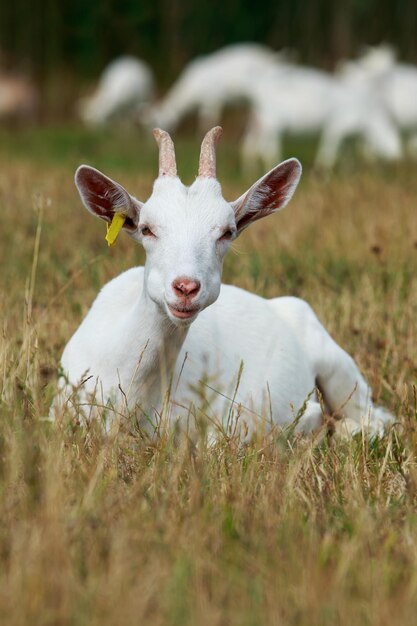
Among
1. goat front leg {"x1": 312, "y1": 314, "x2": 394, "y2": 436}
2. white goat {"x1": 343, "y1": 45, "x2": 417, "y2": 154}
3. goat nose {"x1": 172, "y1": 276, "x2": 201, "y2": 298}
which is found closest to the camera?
goat nose {"x1": 172, "y1": 276, "x2": 201, "y2": 298}

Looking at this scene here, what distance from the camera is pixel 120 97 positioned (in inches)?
780

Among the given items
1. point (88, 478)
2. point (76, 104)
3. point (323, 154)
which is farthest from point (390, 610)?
point (76, 104)

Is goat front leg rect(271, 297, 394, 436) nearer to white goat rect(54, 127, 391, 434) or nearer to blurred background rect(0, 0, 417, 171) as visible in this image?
white goat rect(54, 127, 391, 434)

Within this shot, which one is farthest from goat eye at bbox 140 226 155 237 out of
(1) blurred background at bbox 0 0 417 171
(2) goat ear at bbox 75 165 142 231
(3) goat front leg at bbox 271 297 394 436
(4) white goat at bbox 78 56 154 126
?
(4) white goat at bbox 78 56 154 126

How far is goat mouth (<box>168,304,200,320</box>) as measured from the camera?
3.22 m

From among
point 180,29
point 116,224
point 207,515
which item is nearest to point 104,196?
point 116,224

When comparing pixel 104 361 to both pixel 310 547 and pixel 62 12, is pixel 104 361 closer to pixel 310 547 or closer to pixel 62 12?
pixel 310 547

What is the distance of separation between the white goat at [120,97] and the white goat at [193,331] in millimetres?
15807

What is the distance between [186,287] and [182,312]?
0.28 ft

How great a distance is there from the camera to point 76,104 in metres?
21.6

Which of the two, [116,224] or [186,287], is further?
[116,224]

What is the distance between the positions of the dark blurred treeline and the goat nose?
776 inches

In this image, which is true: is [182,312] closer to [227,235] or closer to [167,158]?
[227,235]

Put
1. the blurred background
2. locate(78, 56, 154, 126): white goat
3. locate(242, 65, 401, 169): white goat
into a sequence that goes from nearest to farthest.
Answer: locate(242, 65, 401, 169): white goat
locate(78, 56, 154, 126): white goat
the blurred background
